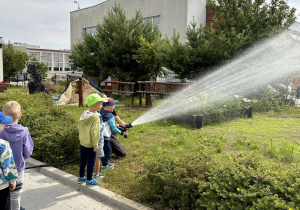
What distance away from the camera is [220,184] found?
300 centimetres

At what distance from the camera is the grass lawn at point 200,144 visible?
4.47 metres

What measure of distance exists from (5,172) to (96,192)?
1529 mm

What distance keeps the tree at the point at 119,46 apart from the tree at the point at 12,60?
15.8 metres

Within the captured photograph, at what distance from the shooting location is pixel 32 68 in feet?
49.0

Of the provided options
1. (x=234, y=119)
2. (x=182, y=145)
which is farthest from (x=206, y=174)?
(x=234, y=119)

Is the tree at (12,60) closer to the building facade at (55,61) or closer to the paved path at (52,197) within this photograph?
the paved path at (52,197)

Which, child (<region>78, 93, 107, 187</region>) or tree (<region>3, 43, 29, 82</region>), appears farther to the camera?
tree (<region>3, 43, 29, 82</region>)

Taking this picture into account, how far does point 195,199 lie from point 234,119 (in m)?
6.40

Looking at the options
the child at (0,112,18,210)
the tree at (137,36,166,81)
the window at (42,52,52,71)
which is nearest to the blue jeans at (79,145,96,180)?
the child at (0,112,18,210)

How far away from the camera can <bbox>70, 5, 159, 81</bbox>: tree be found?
1572 cm

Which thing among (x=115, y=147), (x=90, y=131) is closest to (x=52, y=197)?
(x=90, y=131)

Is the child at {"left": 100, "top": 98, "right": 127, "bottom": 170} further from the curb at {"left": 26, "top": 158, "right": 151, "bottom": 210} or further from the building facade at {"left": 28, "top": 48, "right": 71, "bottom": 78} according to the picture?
the building facade at {"left": 28, "top": 48, "right": 71, "bottom": 78}

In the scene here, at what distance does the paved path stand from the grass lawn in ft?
1.26

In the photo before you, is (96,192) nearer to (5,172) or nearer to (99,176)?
(99,176)
